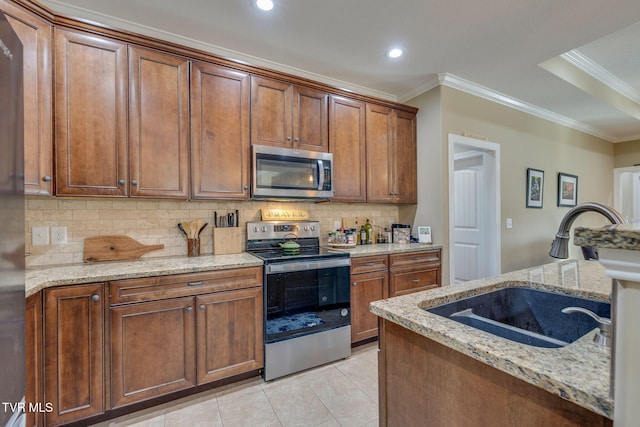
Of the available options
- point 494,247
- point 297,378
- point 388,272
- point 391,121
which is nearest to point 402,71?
point 391,121

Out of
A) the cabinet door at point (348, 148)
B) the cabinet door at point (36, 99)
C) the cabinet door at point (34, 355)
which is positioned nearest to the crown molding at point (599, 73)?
the cabinet door at point (348, 148)

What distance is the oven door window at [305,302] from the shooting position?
2150 mm

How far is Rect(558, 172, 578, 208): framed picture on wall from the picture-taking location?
432 cm

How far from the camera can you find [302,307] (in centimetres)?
227

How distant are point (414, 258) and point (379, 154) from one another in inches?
45.3

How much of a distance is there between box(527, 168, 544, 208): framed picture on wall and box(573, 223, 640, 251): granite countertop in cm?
407

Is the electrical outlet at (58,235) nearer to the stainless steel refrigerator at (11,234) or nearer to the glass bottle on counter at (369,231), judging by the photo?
the stainless steel refrigerator at (11,234)

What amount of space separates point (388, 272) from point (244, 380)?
151 cm

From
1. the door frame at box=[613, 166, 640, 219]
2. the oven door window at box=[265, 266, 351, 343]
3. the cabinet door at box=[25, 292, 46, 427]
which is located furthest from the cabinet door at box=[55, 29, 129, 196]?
the door frame at box=[613, 166, 640, 219]

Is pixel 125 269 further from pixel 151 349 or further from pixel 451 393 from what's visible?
pixel 451 393

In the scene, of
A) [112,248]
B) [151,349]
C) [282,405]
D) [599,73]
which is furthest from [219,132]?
[599,73]

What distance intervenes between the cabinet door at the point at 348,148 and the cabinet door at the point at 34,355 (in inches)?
85.3

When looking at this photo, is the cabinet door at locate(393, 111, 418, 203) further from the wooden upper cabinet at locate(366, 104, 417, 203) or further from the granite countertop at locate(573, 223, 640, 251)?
the granite countertop at locate(573, 223, 640, 251)

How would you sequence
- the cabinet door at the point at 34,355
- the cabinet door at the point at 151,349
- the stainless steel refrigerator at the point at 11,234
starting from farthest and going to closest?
the cabinet door at the point at 151,349 → the cabinet door at the point at 34,355 → the stainless steel refrigerator at the point at 11,234
